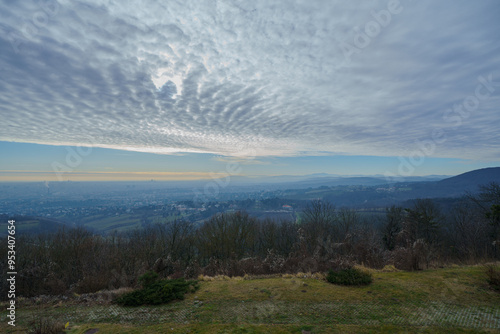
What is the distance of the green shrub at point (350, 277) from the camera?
8008 millimetres

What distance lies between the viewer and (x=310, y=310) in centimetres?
617

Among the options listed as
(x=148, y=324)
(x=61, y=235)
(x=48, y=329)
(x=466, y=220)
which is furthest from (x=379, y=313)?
(x=466, y=220)

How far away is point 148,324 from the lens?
222 inches

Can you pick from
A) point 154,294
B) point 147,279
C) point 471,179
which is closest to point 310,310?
point 154,294

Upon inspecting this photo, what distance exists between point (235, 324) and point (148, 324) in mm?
2337

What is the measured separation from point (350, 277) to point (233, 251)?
16.9 meters

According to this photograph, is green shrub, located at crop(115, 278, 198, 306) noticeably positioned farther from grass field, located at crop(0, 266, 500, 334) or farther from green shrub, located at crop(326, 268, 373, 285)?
green shrub, located at crop(326, 268, 373, 285)

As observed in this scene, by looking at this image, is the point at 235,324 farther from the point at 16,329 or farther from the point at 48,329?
the point at 16,329

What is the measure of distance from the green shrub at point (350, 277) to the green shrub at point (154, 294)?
18.6 feet

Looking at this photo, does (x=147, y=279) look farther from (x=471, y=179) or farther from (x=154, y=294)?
(x=471, y=179)

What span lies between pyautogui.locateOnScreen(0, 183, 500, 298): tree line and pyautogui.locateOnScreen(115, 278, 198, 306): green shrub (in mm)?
3512

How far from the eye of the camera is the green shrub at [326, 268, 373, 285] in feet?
26.3

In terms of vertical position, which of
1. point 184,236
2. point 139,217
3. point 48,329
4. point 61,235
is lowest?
point 139,217

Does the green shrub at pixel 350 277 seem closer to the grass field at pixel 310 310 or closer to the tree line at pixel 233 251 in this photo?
the grass field at pixel 310 310
